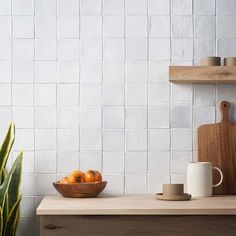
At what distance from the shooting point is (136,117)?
10.7 feet

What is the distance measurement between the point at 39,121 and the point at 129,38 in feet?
2.11

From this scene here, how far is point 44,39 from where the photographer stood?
3.24 meters

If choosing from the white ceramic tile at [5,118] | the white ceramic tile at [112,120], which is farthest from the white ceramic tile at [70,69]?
the white ceramic tile at [5,118]

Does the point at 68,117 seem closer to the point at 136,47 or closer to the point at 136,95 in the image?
the point at 136,95

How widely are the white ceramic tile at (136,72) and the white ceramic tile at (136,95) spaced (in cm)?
3

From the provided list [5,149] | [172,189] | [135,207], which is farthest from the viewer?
[5,149]

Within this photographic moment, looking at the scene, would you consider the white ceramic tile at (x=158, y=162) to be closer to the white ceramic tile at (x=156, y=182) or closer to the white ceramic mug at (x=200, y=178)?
the white ceramic tile at (x=156, y=182)

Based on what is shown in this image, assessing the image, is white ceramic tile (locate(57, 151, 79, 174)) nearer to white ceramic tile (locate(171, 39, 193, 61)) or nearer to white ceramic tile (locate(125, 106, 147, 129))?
white ceramic tile (locate(125, 106, 147, 129))

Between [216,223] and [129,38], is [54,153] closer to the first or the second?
[129,38]

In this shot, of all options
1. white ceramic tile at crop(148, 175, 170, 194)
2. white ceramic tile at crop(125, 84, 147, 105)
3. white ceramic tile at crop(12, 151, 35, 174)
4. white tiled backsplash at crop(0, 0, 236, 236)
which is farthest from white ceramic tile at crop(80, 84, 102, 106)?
white ceramic tile at crop(148, 175, 170, 194)

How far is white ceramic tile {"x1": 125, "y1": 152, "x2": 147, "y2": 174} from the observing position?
324 centimetres

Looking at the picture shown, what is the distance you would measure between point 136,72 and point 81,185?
2.24ft

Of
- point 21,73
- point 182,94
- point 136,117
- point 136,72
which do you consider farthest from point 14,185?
point 182,94

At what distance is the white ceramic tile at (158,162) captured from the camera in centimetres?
325
